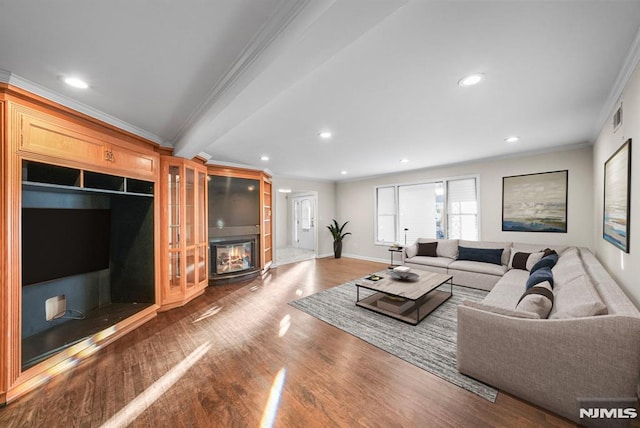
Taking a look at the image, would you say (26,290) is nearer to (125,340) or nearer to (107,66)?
(125,340)

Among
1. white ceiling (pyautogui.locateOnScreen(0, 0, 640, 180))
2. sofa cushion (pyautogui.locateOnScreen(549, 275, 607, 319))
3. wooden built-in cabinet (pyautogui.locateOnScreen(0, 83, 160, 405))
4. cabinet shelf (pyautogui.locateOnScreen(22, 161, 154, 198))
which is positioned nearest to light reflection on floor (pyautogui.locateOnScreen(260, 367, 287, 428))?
wooden built-in cabinet (pyautogui.locateOnScreen(0, 83, 160, 405))

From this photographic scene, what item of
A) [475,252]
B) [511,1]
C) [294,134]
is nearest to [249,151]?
[294,134]

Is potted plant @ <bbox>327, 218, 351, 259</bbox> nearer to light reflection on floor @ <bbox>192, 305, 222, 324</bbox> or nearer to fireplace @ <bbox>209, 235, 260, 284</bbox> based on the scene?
fireplace @ <bbox>209, 235, 260, 284</bbox>

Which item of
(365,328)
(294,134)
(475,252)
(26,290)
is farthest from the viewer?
(475,252)

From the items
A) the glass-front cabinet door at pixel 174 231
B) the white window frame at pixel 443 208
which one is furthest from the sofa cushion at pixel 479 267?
the glass-front cabinet door at pixel 174 231

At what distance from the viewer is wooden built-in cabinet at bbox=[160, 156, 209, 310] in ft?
10.5

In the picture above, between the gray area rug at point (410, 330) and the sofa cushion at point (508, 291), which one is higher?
the sofa cushion at point (508, 291)

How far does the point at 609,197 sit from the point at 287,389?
372 centimetres

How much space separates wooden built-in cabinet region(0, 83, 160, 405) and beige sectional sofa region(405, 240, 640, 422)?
3477mm

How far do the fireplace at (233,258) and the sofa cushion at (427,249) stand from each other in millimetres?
3640

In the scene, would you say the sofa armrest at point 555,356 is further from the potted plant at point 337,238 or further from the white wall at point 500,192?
the potted plant at point 337,238

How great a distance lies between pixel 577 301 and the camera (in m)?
1.72

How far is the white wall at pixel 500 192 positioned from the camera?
148 inches

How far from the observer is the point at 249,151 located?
3.88m
